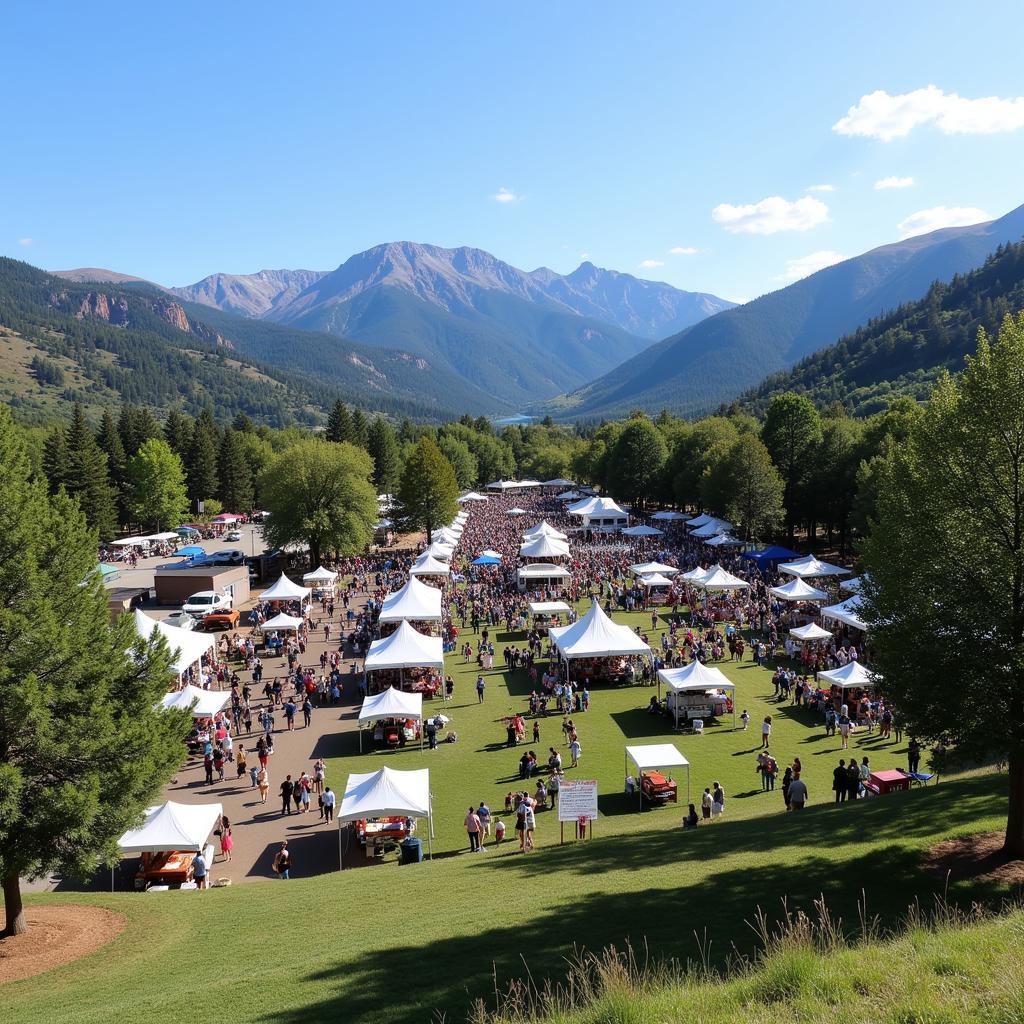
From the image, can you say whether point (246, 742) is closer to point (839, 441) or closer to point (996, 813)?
point (996, 813)

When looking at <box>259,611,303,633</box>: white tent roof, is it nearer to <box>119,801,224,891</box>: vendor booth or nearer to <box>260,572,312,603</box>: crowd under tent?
<box>260,572,312,603</box>: crowd under tent

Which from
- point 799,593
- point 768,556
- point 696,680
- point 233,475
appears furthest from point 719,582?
point 233,475

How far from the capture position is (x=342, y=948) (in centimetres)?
885

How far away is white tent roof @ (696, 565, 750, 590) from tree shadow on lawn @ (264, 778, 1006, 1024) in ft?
80.7

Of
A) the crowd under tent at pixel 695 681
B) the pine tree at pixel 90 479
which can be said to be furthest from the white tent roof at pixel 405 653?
the pine tree at pixel 90 479

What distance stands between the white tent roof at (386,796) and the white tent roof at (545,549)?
28817mm

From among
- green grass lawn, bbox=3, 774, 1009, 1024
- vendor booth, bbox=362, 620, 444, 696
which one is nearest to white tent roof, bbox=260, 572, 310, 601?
vendor booth, bbox=362, 620, 444, 696

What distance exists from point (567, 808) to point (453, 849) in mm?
2831

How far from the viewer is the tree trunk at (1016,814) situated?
9.55 metres

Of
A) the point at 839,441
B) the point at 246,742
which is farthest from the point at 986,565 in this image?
the point at 839,441

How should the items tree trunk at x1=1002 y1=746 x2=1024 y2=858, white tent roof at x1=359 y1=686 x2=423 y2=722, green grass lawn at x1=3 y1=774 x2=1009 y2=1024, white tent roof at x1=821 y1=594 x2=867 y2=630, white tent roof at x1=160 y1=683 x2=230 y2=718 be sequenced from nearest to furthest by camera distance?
green grass lawn at x1=3 y1=774 x2=1009 y2=1024
tree trunk at x1=1002 y1=746 x2=1024 y2=858
white tent roof at x1=359 y1=686 x2=423 y2=722
white tent roof at x1=160 y1=683 x2=230 y2=718
white tent roof at x1=821 y1=594 x2=867 y2=630

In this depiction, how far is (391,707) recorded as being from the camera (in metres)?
20.4

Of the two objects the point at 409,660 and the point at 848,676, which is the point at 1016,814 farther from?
the point at 409,660

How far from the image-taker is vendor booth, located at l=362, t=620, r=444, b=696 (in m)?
23.6
